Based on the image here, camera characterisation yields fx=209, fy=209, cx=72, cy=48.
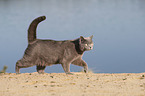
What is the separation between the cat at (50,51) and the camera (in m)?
7.03

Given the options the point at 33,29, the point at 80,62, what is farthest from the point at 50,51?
the point at 80,62

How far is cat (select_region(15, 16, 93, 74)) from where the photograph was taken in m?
7.03

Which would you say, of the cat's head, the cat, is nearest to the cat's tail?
the cat

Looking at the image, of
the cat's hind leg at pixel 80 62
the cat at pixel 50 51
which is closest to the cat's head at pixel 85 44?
the cat at pixel 50 51

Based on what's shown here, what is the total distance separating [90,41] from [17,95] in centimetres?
354

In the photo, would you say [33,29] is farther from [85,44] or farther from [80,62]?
[80,62]

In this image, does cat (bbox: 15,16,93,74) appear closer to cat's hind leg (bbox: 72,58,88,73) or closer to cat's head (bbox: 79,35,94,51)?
cat's head (bbox: 79,35,94,51)

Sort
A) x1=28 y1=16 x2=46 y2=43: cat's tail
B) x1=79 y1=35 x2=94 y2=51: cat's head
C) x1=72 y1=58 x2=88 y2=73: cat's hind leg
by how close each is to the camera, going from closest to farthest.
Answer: x1=79 y1=35 x2=94 y2=51: cat's head, x1=28 y1=16 x2=46 y2=43: cat's tail, x1=72 y1=58 x2=88 y2=73: cat's hind leg

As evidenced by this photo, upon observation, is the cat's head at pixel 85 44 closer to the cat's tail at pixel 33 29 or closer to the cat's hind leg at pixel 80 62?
the cat's hind leg at pixel 80 62

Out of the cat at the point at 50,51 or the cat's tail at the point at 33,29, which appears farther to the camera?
the cat's tail at the point at 33,29

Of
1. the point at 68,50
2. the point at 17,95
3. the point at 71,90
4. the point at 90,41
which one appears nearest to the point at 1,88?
the point at 17,95

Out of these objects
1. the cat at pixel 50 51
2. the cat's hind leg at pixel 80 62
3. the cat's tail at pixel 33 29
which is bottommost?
the cat's hind leg at pixel 80 62

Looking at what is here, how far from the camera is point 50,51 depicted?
23.5 feet

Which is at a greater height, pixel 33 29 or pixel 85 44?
pixel 33 29
